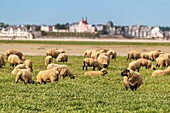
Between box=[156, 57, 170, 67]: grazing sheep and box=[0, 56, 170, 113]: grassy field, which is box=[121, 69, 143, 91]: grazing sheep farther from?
box=[156, 57, 170, 67]: grazing sheep

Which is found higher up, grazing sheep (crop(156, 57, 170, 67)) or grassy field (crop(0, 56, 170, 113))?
grassy field (crop(0, 56, 170, 113))

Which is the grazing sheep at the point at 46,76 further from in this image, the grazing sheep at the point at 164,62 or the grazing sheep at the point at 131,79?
the grazing sheep at the point at 164,62

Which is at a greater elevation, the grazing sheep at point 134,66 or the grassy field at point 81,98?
the grassy field at point 81,98

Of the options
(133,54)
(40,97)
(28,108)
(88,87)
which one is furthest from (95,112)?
(133,54)

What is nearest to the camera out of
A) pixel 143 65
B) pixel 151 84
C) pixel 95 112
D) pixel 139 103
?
pixel 95 112

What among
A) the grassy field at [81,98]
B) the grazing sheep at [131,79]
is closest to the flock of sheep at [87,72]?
the grazing sheep at [131,79]

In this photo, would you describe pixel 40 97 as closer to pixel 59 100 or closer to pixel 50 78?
pixel 59 100

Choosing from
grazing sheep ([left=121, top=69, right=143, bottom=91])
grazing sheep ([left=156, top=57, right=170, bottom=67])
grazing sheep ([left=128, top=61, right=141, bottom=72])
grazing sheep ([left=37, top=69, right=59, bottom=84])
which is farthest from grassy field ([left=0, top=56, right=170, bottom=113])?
grazing sheep ([left=156, top=57, right=170, bottom=67])

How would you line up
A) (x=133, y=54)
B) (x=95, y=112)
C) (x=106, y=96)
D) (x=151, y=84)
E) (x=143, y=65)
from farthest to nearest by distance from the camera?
(x=133, y=54) → (x=143, y=65) → (x=151, y=84) → (x=106, y=96) → (x=95, y=112)

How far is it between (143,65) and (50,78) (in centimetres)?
1084

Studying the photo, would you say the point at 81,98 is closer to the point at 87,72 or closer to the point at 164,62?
the point at 87,72

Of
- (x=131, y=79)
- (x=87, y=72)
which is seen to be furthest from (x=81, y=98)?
(x=87, y=72)

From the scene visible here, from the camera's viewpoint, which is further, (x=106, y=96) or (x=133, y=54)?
(x=133, y=54)

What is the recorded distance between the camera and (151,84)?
2200 centimetres
